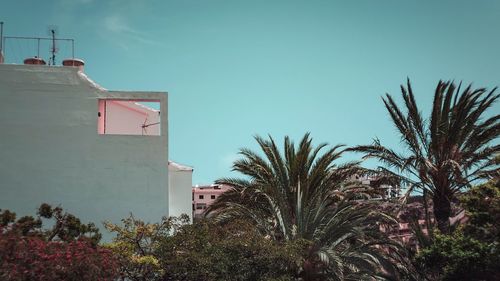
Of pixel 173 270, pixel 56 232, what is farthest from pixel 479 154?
pixel 56 232

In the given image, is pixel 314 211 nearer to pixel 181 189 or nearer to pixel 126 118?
pixel 181 189

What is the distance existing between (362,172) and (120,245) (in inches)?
364

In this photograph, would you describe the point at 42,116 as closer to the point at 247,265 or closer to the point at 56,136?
the point at 56,136

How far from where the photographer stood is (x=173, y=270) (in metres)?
15.9

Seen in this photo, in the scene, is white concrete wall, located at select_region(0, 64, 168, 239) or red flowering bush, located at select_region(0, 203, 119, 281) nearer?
red flowering bush, located at select_region(0, 203, 119, 281)

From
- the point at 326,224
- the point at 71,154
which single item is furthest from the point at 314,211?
the point at 71,154

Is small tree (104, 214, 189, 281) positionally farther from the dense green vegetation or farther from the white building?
the white building

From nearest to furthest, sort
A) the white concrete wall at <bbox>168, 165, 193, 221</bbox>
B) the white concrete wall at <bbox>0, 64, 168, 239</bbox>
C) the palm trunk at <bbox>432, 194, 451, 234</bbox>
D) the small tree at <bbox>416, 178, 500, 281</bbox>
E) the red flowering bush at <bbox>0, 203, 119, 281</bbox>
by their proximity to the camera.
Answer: the red flowering bush at <bbox>0, 203, 119, 281</bbox>, the small tree at <bbox>416, 178, 500, 281</bbox>, the palm trunk at <bbox>432, 194, 451, 234</bbox>, the white concrete wall at <bbox>0, 64, 168, 239</bbox>, the white concrete wall at <bbox>168, 165, 193, 221</bbox>

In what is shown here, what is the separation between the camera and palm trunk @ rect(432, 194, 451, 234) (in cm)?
2030

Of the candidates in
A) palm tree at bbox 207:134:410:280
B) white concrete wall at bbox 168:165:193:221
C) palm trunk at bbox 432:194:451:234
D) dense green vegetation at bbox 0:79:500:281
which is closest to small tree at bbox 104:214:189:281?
dense green vegetation at bbox 0:79:500:281

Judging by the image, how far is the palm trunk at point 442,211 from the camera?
20.3m

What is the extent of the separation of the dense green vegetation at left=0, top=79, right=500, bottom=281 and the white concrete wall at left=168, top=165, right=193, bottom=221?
3.76 feet

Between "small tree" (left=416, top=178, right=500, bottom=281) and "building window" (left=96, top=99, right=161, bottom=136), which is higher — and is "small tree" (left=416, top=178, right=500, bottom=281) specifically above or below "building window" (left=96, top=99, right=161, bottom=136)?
below

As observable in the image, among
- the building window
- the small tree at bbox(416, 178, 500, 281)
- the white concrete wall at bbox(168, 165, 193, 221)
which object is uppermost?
the building window
